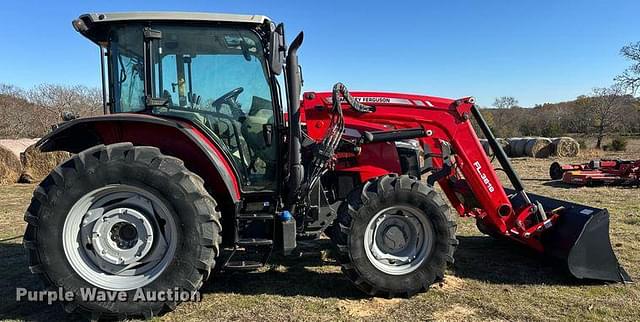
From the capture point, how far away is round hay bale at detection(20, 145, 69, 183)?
1360 cm

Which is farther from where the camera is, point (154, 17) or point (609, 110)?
point (609, 110)

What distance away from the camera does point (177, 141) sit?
4.05m

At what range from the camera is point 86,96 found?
31891mm

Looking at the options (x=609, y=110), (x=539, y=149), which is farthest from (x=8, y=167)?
(x=609, y=110)

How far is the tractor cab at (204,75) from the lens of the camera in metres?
4.02

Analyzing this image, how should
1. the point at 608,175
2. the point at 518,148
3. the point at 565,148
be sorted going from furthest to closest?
the point at 518,148
the point at 565,148
the point at 608,175

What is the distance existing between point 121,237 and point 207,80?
1518 mm

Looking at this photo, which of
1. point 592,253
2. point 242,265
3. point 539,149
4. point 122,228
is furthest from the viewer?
point 539,149

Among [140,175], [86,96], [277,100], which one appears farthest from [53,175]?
[86,96]

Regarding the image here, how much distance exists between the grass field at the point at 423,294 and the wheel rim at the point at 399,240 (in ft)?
1.03

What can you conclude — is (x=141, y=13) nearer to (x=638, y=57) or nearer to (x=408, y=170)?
(x=408, y=170)

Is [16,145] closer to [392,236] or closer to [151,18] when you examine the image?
[151,18]

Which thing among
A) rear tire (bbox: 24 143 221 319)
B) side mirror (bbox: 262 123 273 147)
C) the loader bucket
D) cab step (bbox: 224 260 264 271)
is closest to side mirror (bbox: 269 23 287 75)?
side mirror (bbox: 262 123 273 147)

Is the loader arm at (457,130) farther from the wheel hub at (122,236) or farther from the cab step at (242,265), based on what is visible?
the wheel hub at (122,236)
